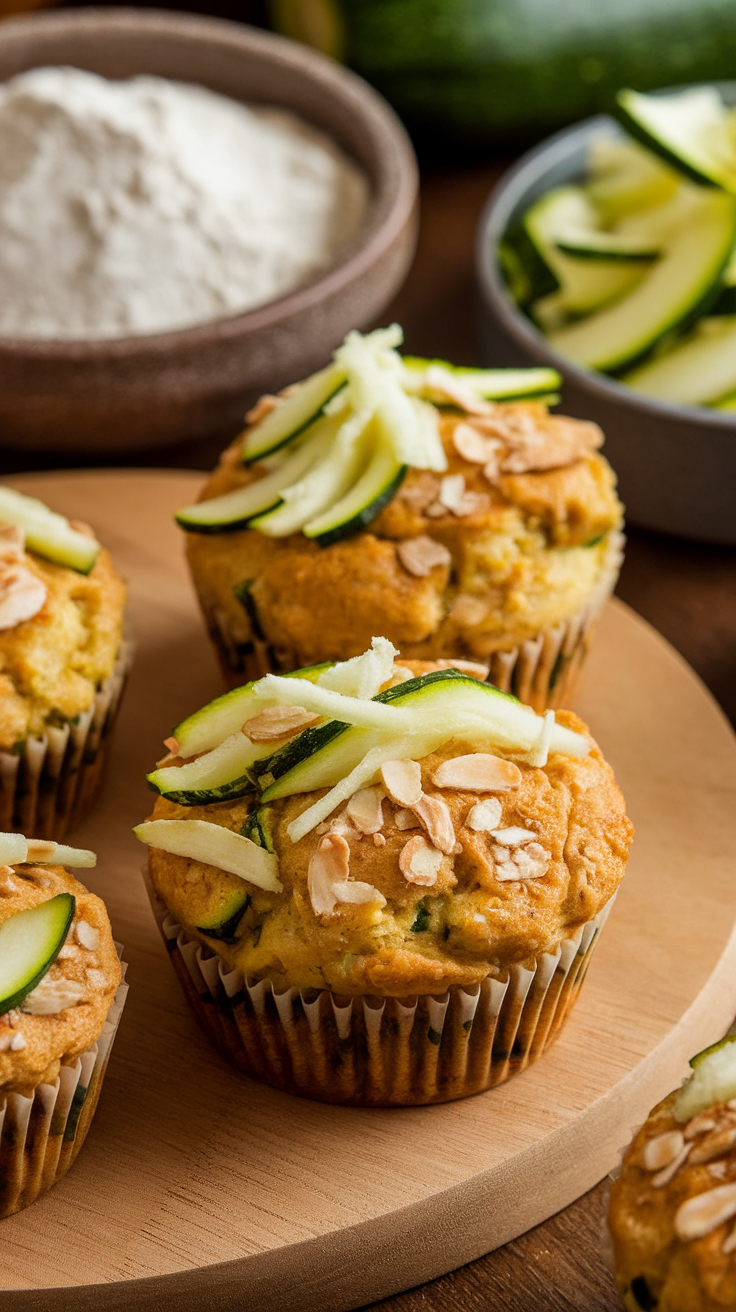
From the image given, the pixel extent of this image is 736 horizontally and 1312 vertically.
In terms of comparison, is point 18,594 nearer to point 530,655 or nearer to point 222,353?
point 530,655

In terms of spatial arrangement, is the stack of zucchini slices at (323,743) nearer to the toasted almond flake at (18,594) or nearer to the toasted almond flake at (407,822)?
the toasted almond flake at (407,822)

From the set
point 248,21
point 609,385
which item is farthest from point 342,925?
point 248,21

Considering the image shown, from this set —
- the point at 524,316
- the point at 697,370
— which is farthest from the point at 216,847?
the point at 524,316

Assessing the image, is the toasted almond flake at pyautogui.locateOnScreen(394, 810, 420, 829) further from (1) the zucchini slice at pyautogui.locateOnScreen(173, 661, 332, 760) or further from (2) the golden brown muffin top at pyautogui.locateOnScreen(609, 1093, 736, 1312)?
(2) the golden brown muffin top at pyautogui.locateOnScreen(609, 1093, 736, 1312)

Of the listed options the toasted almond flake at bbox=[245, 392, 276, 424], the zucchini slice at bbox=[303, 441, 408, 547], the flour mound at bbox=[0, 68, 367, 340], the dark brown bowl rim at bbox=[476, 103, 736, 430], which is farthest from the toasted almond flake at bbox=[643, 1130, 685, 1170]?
the flour mound at bbox=[0, 68, 367, 340]

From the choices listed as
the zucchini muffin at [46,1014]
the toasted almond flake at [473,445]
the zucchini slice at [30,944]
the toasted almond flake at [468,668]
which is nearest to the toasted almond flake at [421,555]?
the toasted almond flake at [473,445]

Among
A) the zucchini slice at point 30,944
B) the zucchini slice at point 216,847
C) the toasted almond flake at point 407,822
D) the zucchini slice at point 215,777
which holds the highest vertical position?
the toasted almond flake at point 407,822

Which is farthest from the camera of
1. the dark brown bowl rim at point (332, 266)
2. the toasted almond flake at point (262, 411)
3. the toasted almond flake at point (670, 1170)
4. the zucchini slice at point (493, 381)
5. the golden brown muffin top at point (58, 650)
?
the dark brown bowl rim at point (332, 266)

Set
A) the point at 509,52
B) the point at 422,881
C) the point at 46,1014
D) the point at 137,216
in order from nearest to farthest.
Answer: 1. the point at 46,1014
2. the point at 422,881
3. the point at 137,216
4. the point at 509,52
